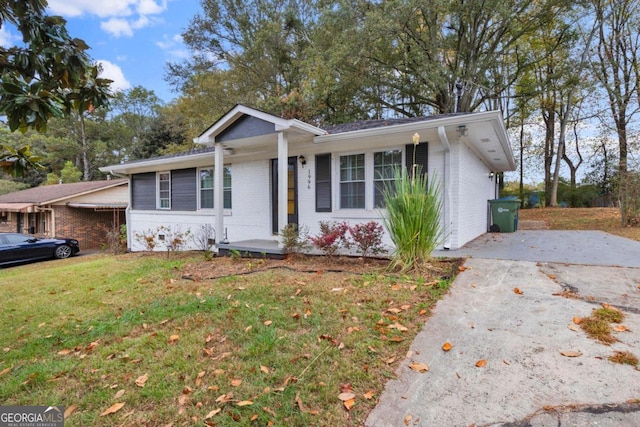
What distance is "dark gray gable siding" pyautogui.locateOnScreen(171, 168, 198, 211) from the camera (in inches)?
392

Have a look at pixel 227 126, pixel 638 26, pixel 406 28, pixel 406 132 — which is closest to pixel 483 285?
pixel 406 132

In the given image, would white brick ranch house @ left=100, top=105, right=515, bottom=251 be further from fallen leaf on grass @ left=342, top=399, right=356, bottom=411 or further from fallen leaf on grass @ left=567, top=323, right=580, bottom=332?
fallen leaf on grass @ left=342, top=399, right=356, bottom=411

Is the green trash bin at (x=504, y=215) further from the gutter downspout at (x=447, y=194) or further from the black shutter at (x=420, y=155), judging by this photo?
the black shutter at (x=420, y=155)

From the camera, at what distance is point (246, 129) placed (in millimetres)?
6973

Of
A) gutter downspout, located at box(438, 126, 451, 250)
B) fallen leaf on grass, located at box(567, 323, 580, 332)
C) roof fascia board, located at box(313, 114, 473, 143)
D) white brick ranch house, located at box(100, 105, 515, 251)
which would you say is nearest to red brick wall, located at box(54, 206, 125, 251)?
white brick ranch house, located at box(100, 105, 515, 251)

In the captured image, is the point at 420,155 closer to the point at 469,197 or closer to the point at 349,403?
the point at 469,197

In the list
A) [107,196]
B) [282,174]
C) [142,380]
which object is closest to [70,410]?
[142,380]

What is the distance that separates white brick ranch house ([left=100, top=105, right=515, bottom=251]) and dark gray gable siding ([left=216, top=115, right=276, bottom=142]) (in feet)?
0.07

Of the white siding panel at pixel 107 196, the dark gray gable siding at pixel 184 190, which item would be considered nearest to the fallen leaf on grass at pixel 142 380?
the dark gray gable siding at pixel 184 190

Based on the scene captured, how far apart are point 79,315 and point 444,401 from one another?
4.07m

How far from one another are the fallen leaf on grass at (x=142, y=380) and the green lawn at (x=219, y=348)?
0.05 ft

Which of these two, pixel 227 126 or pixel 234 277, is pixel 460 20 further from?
pixel 234 277

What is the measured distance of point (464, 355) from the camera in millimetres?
2479

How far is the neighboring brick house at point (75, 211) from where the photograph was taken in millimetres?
15805
